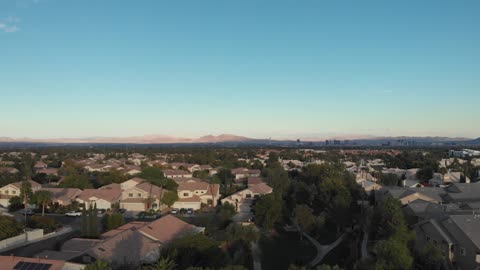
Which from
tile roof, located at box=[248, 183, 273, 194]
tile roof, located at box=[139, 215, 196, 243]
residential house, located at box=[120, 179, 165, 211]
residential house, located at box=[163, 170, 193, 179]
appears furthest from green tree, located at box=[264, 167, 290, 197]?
tile roof, located at box=[139, 215, 196, 243]

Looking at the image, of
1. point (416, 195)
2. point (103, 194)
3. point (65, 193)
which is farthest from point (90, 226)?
point (416, 195)

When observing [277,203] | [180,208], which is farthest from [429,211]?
[180,208]

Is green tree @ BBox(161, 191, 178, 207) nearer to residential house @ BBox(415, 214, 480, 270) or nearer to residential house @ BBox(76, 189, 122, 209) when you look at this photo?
residential house @ BBox(76, 189, 122, 209)

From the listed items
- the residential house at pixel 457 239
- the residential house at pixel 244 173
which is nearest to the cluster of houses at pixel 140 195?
the residential house at pixel 244 173

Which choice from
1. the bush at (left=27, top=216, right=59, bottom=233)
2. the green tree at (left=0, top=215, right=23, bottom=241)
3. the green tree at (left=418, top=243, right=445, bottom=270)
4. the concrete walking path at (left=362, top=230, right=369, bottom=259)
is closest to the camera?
the green tree at (left=418, top=243, right=445, bottom=270)

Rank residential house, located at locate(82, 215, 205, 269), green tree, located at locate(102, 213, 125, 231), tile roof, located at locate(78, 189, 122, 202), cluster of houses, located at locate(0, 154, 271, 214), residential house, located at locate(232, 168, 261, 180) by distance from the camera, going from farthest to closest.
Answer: residential house, located at locate(232, 168, 261, 180)
tile roof, located at locate(78, 189, 122, 202)
cluster of houses, located at locate(0, 154, 271, 214)
green tree, located at locate(102, 213, 125, 231)
residential house, located at locate(82, 215, 205, 269)

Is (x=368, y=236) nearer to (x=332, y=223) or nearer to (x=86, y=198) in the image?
(x=332, y=223)

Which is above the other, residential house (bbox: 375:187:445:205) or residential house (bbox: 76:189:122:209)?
residential house (bbox: 375:187:445:205)
